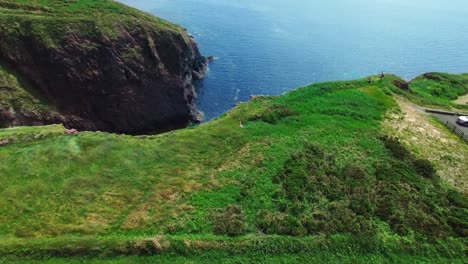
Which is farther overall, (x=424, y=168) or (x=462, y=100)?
(x=462, y=100)

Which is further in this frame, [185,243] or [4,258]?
[185,243]

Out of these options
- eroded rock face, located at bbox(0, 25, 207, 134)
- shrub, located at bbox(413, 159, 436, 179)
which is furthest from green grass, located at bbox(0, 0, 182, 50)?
shrub, located at bbox(413, 159, 436, 179)

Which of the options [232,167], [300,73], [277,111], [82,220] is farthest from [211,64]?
[82,220]

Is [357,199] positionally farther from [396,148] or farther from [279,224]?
[396,148]

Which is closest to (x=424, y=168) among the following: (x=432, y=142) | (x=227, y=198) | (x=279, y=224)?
(x=432, y=142)

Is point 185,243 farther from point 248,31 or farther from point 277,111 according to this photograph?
point 248,31
